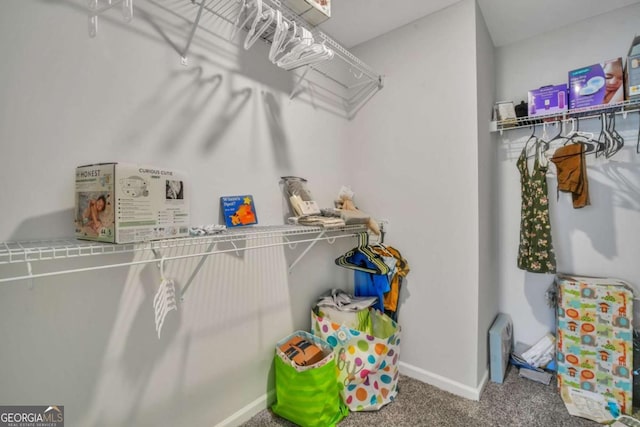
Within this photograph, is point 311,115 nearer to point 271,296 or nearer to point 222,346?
point 271,296

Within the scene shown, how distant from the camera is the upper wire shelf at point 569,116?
163cm

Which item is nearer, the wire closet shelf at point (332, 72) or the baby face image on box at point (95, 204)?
the baby face image on box at point (95, 204)

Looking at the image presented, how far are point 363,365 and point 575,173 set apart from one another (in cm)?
181

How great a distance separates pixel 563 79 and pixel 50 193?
301 centimetres

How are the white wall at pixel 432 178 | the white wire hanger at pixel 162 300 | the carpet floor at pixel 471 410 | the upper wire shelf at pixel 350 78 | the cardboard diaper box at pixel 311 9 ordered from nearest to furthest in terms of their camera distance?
1. the white wire hanger at pixel 162 300
2. the cardboard diaper box at pixel 311 9
3. the carpet floor at pixel 471 410
4. the white wall at pixel 432 178
5. the upper wire shelf at pixel 350 78

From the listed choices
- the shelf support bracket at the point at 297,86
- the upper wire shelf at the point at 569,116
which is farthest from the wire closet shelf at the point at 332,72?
the upper wire shelf at the point at 569,116

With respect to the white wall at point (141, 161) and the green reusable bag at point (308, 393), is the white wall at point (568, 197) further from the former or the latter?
the white wall at point (141, 161)

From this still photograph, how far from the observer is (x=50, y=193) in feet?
3.05

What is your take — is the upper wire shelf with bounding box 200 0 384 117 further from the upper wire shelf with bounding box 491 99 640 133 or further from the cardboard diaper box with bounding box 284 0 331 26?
the upper wire shelf with bounding box 491 99 640 133

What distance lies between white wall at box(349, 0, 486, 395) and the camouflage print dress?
1.60 ft

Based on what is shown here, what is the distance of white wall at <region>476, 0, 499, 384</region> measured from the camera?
175 cm

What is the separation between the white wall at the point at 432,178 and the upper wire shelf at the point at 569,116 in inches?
19.7

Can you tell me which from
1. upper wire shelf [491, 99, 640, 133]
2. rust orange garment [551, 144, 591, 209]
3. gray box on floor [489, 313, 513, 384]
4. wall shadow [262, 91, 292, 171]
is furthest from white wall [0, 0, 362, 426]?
rust orange garment [551, 144, 591, 209]

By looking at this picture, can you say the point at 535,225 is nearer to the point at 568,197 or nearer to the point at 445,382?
the point at 568,197
